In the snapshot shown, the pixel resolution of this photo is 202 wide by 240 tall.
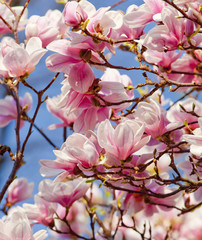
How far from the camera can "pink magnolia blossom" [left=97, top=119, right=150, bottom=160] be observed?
877 millimetres

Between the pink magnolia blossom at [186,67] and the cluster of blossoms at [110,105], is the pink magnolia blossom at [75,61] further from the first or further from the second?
the pink magnolia blossom at [186,67]

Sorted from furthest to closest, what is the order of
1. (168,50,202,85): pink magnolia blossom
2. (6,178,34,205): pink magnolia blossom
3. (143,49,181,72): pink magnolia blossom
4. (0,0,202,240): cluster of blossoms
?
(6,178,34,205): pink magnolia blossom → (168,50,202,85): pink magnolia blossom → (143,49,181,72): pink magnolia blossom → (0,0,202,240): cluster of blossoms

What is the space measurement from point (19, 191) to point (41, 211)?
481 millimetres

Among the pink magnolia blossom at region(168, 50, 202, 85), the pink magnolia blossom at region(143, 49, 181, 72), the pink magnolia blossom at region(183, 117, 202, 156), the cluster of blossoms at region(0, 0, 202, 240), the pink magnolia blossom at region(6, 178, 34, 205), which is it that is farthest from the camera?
the pink magnolia blossom at region(6, 178, 34, 205)

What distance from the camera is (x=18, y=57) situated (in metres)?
1.03

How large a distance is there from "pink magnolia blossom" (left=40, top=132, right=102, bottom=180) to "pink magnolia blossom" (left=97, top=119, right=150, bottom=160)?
0.04 m

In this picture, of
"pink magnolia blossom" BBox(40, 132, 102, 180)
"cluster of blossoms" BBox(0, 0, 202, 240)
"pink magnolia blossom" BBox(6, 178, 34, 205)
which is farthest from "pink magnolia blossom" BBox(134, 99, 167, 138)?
"pink magnolia blossom" BBox(6, 178, 34, 205)

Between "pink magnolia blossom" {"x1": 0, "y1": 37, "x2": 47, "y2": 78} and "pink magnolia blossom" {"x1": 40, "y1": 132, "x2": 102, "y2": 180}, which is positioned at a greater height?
"pink magnolia blossom" {"x1": 0, "y1": 37, "x2": 47, "y2": 78}

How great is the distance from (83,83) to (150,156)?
259 millimetres

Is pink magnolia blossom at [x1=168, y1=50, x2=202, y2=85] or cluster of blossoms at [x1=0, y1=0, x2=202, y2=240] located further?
pink magnolia blossom at [x1=168, y1=50, x2=202, y2=85]

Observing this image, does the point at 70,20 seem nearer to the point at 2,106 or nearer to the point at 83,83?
the point at 83,83

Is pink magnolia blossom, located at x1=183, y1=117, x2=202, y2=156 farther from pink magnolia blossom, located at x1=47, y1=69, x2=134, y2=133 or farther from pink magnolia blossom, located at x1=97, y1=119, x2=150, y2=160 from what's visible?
pink magnolia blossom, located at x1=47, y1=69, x2=134, y2=133

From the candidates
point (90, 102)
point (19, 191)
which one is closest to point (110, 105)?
point (90, 102)

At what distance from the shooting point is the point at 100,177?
0.94m
